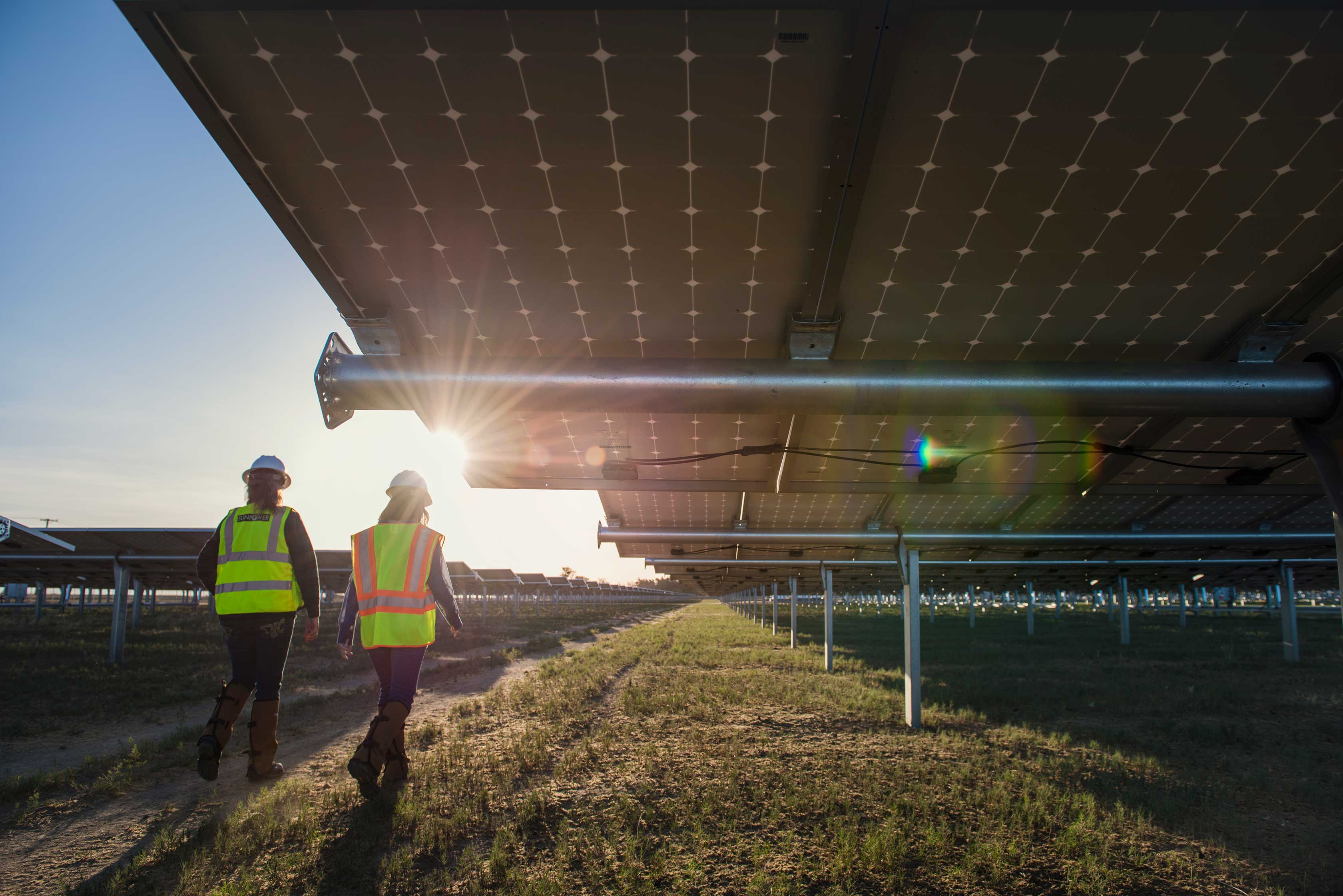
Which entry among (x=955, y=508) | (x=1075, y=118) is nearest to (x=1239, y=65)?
(x=1075, y=118)

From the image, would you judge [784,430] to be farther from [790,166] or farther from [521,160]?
[521,160]

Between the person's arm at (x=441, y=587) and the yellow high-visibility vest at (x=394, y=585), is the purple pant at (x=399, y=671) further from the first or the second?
the person's arm at (x=441, y=587)

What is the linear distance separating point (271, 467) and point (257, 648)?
62.8 inches

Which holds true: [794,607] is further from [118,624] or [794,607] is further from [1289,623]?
[118,624]

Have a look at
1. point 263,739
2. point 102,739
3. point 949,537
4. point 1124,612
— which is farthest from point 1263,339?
point 1124,612

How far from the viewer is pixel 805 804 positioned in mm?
5641

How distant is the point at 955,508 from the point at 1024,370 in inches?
259

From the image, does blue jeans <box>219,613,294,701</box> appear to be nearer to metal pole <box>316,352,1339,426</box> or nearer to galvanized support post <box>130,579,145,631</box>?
metal pole <box>316,352,1339,426</box>

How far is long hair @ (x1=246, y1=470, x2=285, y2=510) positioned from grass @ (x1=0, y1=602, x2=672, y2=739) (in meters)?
7.35

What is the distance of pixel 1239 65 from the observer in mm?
3350

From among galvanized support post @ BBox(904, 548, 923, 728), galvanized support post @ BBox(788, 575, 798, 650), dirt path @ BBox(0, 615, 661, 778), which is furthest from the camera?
galvanized support post @ BBox(788, 575, 798, 650)

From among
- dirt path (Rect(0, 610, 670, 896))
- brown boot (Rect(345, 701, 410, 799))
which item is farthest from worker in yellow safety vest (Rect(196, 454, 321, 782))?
brown boot (Rect(345, 701, 410, 799))

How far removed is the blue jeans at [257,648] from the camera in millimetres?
5348

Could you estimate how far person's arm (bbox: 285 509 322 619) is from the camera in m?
5.52
